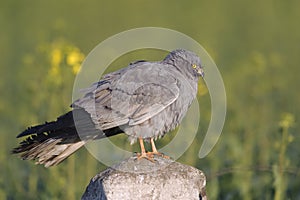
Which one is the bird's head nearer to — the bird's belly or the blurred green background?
the bird's belly

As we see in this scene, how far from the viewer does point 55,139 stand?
6.55 metres

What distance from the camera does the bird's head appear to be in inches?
274

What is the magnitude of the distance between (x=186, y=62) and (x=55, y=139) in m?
1.21

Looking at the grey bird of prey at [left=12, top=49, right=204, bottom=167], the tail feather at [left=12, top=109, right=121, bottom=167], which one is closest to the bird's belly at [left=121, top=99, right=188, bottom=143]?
the grey bird of prey at [left=12, top=49, right=204, bottom=167]

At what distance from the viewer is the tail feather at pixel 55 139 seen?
21.1ft

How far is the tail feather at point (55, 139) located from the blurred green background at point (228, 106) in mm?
1946

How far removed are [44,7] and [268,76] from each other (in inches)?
568

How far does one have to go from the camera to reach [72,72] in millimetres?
8875

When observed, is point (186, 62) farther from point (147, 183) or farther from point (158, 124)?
point (147, 183)

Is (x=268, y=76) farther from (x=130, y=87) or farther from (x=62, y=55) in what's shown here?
(x=130, y=87)

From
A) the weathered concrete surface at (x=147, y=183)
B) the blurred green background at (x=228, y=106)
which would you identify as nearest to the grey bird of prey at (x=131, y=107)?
the weathered concrete surface at (x=147, y=183)

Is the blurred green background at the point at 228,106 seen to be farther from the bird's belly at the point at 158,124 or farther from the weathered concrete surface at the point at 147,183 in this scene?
the weathered concrete surface at the point at 147,183

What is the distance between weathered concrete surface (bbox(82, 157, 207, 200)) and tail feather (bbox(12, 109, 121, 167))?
1.60 feet

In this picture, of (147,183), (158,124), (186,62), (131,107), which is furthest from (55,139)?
(186,62)
